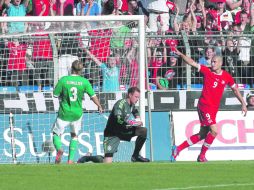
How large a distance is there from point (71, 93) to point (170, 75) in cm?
386

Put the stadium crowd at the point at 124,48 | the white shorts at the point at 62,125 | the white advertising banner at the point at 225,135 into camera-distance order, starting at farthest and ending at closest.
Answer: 1. the white advertising banner at the point at 225,135
2. the stadium crowd at the point at 124,48
3. the white shorts at the point at 62,125

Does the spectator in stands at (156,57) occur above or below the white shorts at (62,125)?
above

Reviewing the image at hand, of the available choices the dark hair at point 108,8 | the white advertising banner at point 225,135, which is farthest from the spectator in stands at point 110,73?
the dark hair at point 108,8

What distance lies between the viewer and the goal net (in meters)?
22.2

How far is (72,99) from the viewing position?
20094 mm

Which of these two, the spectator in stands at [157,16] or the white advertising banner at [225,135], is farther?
the spectator in stands at [157,16]

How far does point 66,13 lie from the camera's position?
26188 millimetres

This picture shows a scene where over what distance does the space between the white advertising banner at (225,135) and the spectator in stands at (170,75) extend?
633mm

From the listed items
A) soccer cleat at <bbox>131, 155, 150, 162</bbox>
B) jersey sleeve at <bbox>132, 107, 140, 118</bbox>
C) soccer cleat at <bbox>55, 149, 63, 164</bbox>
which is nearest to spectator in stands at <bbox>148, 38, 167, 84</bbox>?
jersey sleeve at <bbox>132, 107, 140, 118</bbox>

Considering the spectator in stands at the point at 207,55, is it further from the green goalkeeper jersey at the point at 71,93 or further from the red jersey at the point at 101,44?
the green goalkeeper jersey at the point at 71,93

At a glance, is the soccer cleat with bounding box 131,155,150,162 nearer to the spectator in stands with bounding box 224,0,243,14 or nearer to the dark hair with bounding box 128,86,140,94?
the dark hair with bounding box 128,86,140,94

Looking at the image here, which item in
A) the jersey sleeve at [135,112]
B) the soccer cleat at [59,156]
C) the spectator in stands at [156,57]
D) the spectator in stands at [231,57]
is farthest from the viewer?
the spectator in stands at [231,57]

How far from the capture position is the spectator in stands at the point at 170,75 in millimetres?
23297

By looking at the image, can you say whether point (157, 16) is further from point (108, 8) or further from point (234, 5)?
point (234, 5)
